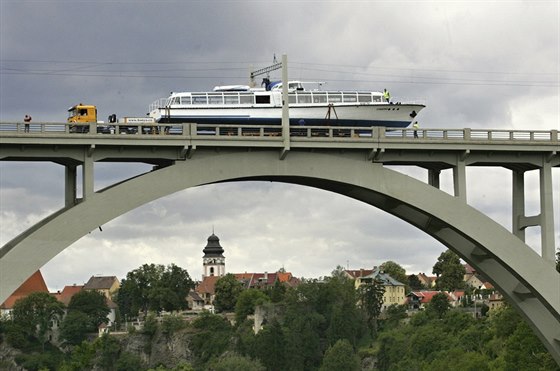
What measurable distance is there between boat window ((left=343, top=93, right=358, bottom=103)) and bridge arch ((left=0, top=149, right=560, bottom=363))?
5025mm

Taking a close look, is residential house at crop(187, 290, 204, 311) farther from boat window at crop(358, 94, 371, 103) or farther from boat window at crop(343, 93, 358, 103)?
boat window at crop(358, 94, 371, 103)

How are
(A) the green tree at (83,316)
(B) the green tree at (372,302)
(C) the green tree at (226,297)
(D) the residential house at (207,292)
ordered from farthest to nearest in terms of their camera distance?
(D) the residential house at (207,292) < (C) the green tree at (226,297) < (A) the green tree at (83,316) < (B) the green tree at (372,302)

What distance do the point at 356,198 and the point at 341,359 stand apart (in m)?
87.5

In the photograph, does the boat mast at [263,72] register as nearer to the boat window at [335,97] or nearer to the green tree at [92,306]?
the boat window at [335,97]

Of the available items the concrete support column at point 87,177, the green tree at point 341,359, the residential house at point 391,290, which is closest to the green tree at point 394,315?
the residential house at point 391,290

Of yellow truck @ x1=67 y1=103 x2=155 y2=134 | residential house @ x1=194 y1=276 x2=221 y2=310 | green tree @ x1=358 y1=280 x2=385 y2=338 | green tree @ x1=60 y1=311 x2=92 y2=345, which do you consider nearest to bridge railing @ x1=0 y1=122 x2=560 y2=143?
yellow truck @ x1=67 y1=103 x2=155 y2=134

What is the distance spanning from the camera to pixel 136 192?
122 feet

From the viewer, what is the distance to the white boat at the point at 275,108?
1676 inches

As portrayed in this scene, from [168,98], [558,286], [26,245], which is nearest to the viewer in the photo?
[26,245]

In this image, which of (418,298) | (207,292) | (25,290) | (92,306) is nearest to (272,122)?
(418,298)

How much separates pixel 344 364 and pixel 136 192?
9252 cm

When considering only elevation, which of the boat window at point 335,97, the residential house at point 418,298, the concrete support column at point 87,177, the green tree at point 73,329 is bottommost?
the green tree at point 73,329

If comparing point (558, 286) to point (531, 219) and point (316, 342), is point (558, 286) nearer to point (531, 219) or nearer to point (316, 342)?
point (531, 219)

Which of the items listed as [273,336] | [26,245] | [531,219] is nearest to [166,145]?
[26,245]
